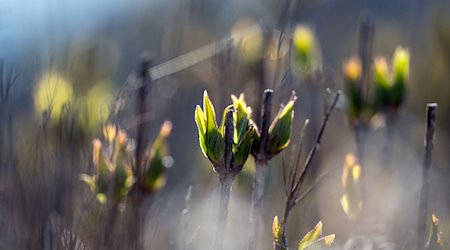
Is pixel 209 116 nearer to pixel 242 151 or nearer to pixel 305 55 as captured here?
pixel 242 151

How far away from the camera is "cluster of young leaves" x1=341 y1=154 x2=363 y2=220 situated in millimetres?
1093

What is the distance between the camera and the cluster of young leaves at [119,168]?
3.35 ft

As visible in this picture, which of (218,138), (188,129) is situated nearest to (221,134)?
(218,138)

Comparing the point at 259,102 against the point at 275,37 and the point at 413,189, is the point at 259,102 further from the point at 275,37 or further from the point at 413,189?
the point at 413,189

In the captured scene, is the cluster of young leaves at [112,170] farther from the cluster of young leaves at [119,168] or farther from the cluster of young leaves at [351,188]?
the cluster of young leaves at [351,188]

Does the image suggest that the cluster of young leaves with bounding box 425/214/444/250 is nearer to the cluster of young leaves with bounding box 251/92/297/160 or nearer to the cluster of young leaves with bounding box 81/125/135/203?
the cluster of young leaves with bounding box 251/92/297/160

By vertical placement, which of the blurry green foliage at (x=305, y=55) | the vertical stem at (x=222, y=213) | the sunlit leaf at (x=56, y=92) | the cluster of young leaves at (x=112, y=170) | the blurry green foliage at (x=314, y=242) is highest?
the blurry green foliage at (x=305, y=55)

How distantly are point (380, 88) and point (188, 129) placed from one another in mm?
1057

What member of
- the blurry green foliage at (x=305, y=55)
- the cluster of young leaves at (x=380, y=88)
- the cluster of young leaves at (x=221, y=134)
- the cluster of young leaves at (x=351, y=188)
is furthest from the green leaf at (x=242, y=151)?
the blurry green foliage at (x=305, y=55)

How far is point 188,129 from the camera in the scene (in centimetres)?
226

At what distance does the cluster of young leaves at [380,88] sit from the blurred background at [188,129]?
59mm

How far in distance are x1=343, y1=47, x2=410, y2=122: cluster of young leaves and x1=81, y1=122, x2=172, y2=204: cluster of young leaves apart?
398 millimetres

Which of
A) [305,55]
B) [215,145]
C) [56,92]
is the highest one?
[305,55]

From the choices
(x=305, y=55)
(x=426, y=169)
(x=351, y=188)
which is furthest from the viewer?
(x=305, y=55)
